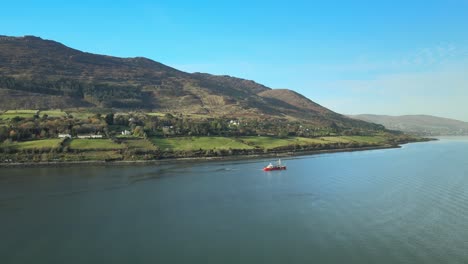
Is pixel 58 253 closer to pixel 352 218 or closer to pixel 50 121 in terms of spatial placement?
pixel 352 218

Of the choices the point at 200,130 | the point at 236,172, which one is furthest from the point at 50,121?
the point at 236,172

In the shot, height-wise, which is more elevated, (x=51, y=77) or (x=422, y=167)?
(x=51, y=77)

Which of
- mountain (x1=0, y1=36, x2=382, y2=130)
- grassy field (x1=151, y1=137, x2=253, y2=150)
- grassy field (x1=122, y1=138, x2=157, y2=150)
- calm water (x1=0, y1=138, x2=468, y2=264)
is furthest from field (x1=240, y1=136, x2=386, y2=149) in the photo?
mountain (x1=0, y1=36, x2=382, y2=130)

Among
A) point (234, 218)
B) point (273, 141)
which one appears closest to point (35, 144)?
point (273, 141)

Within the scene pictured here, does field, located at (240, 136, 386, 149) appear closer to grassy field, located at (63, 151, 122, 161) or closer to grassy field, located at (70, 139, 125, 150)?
grassy field, located at (70, 139, 125, 150)

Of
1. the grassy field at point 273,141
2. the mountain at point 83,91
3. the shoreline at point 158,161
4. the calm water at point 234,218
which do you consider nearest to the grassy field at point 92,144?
the shoreline at point 158,161

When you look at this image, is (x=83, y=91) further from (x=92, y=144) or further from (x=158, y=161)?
(x=158, y=161)
